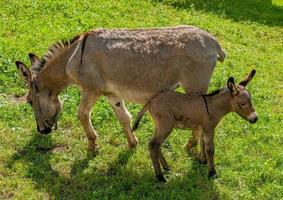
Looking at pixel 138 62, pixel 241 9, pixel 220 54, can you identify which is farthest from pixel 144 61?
pixel 241 9

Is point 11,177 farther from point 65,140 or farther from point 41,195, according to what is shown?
point 65,140

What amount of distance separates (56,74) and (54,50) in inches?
14.6

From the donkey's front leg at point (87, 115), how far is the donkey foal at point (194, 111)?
2.90 ft

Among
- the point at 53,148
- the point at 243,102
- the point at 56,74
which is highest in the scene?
the point at 243,102

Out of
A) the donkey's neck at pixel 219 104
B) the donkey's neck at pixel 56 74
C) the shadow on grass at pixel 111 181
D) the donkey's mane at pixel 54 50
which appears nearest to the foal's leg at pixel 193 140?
the shadow on grass at pixel 111 181

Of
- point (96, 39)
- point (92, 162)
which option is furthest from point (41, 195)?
point (96, 39)

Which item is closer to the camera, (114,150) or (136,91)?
(136,91)

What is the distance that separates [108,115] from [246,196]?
294 centimetres

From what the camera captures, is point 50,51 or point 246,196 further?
point 50,51

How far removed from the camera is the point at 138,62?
23.9ft

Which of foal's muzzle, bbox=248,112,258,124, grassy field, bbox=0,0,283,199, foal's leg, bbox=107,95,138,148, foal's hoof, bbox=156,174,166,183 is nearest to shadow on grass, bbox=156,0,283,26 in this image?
grassy field, bbox=0,0,283,199

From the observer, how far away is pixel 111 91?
7.52 m

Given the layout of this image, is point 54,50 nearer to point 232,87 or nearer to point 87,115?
point 87,115

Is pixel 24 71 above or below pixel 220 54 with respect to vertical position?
below
